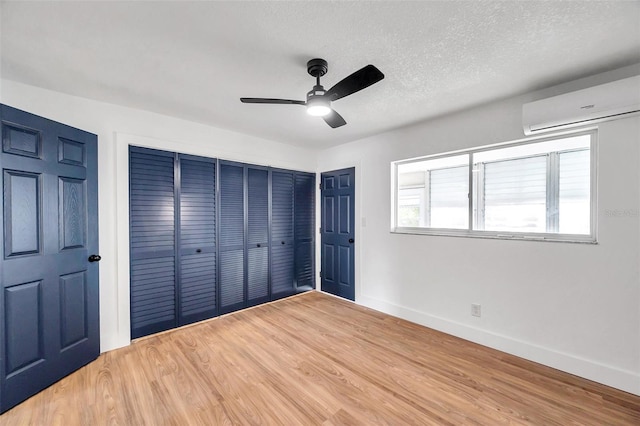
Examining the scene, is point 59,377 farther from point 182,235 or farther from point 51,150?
point 51,150

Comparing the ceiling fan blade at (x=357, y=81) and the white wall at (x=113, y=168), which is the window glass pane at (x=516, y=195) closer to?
the ceiling fan blade at (x=357, y=81)

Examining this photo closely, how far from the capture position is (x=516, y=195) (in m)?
2.61

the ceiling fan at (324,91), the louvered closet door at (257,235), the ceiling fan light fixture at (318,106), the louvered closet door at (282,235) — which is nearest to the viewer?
the ceiling fan at (324,91)

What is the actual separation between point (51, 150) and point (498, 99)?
3.87 meters

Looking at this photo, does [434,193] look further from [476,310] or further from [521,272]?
[476,310]

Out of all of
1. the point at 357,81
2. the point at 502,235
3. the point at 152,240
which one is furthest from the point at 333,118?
the point at 152,240

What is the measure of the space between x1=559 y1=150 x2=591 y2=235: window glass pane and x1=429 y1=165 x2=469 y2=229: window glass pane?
0.79 m

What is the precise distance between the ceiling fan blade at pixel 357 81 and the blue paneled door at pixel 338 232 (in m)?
2.19

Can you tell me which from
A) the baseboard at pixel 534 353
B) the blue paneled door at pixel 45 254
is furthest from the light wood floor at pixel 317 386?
the blue paneled door at pixel 45 254

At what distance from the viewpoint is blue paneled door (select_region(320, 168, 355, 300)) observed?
391 cm

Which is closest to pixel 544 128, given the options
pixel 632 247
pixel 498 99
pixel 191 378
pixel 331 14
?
pixel 498 99

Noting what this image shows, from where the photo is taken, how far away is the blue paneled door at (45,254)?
1.79m

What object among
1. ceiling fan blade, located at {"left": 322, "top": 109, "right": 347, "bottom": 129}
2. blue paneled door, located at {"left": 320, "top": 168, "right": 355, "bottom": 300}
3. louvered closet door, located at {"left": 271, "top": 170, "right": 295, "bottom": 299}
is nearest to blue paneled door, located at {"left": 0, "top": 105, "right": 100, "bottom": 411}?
louvered closet door, located at {"left": 271, "top": 170, "right": 295, "bottom": 299}

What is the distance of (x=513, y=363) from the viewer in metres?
2.26
